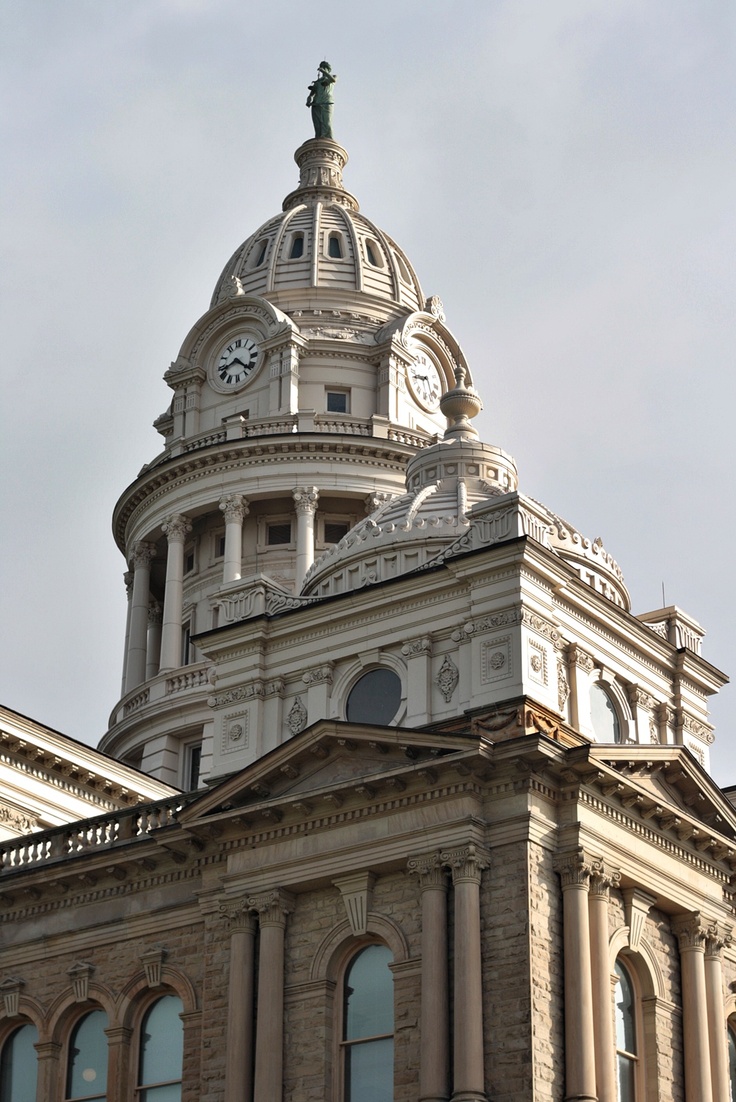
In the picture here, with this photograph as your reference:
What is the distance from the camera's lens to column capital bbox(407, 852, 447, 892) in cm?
3334

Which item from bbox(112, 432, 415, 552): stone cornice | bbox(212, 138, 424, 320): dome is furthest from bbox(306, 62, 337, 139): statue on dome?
bbox(112, 432, 415, 552): stone cornice

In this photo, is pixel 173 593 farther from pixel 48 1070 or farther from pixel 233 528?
pixel 48 1070

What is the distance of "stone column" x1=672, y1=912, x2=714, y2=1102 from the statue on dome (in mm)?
48408

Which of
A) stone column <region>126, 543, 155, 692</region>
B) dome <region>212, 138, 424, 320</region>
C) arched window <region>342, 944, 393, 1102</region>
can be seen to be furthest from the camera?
dome <region>212, 138, 424, 320</region>

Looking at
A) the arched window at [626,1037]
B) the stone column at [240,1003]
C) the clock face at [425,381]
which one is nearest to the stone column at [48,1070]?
the stone column at [240,1003]

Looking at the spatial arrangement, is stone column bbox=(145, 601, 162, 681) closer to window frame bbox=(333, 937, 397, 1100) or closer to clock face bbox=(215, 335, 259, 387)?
clock face bbox=(215, 335, 259, 387)

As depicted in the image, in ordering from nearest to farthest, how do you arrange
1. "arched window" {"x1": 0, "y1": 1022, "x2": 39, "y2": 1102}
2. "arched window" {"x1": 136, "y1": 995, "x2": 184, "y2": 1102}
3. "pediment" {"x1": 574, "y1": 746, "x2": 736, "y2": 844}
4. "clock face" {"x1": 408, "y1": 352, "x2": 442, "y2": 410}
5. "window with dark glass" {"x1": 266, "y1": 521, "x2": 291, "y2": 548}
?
"pediment" {"x1": 574, "y1": 746, "x2": 736, "y2": 844}, "arched window" {"x1": 136, "y1": 995, "x2": 184, "y2": 1102}, "arched window" {"x1": 0, "y1": 1022, "x2": 39, "y2": 1102}, "window with dark glass" {"x1": 266, "y1": 521, "x2": 291, "y2": 548}, "clock face" {"x1": 408, "y1": 352, "x2": 442, "y2": 410}

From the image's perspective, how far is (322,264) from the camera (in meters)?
70.0

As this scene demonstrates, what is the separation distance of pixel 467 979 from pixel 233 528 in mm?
33402

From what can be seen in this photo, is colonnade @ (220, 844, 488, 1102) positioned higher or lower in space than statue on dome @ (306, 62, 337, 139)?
lower

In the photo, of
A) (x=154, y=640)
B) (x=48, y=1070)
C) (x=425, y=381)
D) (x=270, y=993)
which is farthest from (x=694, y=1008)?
(x=425, y=381)

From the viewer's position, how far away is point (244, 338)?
226 ft

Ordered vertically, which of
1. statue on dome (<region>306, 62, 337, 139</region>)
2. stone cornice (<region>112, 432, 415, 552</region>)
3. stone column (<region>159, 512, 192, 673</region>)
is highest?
statue on dome (<region>306, 62, 337, 139</region>)

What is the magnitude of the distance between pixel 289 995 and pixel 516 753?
19.8 ft
